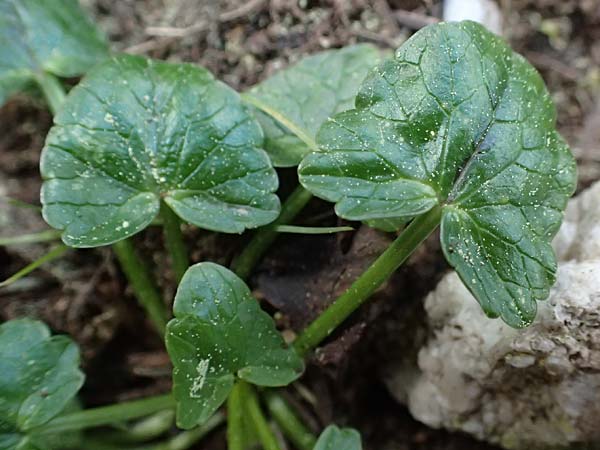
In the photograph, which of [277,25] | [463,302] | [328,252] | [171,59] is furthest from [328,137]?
[171,59]

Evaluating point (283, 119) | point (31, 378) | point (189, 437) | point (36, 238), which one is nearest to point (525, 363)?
point (283, 119)

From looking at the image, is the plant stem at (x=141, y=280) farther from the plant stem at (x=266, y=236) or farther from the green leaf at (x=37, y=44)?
the green leaf at (x=37, y=44)

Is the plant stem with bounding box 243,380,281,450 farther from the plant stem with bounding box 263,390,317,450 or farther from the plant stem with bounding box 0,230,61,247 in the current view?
the plant stem with bounding box 0,230,61,247

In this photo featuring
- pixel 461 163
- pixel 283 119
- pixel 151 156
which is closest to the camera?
pixel 461 163

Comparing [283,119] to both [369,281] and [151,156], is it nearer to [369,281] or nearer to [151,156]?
[151,156]

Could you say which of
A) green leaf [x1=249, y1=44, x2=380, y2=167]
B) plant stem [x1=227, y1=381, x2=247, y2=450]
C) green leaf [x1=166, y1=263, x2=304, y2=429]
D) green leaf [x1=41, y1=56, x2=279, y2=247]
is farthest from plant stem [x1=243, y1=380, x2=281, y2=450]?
green leaf [x1=249, y1=44, x2=380, y2=167]
